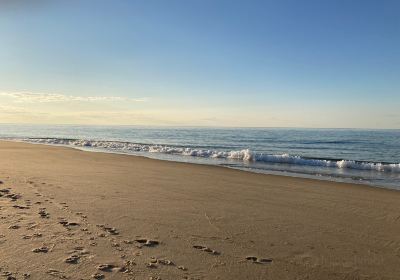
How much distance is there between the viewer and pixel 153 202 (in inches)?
320

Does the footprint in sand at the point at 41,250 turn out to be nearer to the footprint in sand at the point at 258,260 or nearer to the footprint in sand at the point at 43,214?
the footprint in sand at the point at 43,214

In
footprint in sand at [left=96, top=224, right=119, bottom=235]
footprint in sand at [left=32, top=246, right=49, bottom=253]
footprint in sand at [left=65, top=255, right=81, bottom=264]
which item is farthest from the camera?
footprint in sand at [left=96, top=224, right=119, bottom=235]

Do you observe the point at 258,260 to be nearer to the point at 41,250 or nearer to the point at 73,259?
the point at 73,259

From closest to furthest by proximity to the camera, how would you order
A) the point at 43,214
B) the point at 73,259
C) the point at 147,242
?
the point at 73,259, the point at 147,242, the point at 43,214

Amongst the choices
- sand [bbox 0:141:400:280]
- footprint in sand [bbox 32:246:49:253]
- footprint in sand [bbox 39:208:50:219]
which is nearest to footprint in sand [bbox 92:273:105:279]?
sand [bbox 0:141:400:280]

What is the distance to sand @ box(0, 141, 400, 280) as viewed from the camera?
14.5ft

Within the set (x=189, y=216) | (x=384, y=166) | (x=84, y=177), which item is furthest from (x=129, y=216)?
(x=384, y=166)

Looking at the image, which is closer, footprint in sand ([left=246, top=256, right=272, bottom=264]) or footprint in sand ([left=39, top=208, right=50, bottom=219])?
footprint in sand ([left=246, top=256, right=272, bottom=264])

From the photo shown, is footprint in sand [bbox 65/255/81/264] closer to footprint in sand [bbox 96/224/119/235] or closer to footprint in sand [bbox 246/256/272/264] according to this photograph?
footprint in sand [bbox 96/224/119/235]

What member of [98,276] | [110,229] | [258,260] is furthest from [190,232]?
[98,276]

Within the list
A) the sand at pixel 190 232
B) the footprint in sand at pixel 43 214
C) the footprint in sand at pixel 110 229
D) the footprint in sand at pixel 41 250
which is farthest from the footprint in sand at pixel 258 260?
the footprint in sand at pixel 43 214

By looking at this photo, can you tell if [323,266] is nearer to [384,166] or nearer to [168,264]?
[168,264]

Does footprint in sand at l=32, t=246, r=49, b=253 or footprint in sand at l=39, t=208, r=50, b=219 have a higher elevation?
footprint in sand at l=39, t=208, r=50, b=219

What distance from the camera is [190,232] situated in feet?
19.5
